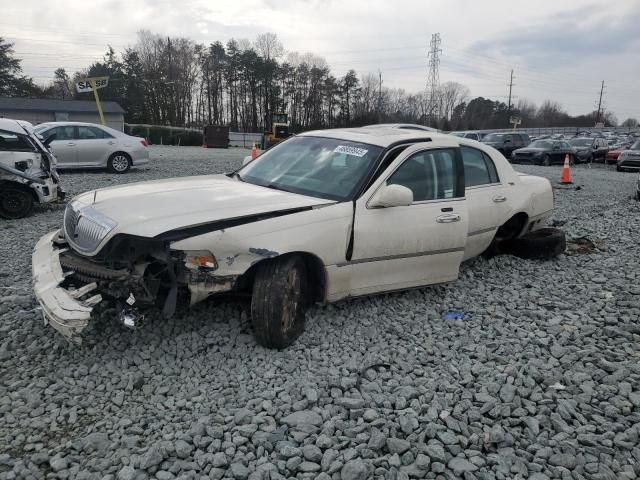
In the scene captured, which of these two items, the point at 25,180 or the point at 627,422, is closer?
the point at 627,422

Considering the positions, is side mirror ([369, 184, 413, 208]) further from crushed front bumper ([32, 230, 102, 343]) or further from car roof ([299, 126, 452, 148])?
crushed front bumper ([32, 230, 102, 343])

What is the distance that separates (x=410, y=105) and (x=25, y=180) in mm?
74375

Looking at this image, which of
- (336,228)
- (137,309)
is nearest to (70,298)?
(137,309)

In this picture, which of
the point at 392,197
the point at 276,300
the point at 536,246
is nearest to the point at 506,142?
the point at 536,246

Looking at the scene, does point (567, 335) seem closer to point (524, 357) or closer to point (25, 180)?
point (524, 357)

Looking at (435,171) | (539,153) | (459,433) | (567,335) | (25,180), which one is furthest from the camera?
(539,153)

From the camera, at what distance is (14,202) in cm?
799

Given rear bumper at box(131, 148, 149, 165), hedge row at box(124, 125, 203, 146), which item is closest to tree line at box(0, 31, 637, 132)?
hedge row at box(124, 125, 203, 146)

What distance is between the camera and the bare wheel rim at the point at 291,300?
141 inches

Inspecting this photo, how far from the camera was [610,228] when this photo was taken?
319 inches

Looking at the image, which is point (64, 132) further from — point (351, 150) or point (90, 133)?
point (351, 150)

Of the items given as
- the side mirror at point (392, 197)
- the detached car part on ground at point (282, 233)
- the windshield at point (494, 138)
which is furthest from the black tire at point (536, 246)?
the windshield at point (494, 138)

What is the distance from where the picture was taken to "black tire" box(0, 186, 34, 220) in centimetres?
791

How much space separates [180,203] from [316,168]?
133cm
